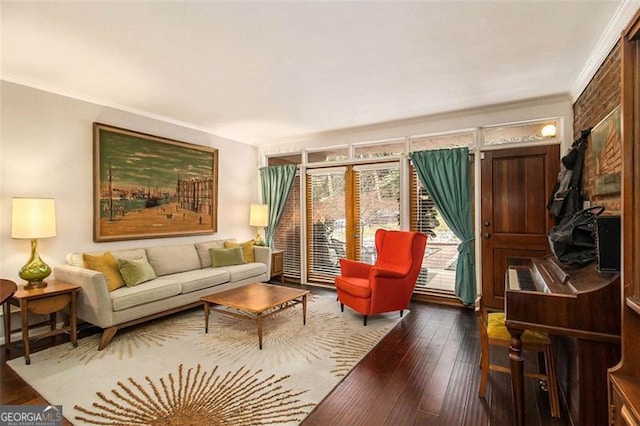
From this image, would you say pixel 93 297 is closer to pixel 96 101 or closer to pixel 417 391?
pixel 96 101

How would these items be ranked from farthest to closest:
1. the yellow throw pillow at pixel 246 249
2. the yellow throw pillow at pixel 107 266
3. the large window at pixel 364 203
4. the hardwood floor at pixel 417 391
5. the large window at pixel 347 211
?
the yellow throw pillow at pixel 246 249 → the large window at pixel 347 211 → the large window at pixel 364 203 → the yellow throw pillow at pixel 107 266 → the hardwood floor at pixel 417 391

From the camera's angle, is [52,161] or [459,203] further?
[459,203]

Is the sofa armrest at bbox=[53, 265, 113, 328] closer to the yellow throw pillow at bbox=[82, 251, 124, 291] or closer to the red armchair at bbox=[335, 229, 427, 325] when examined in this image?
the yellow throw pillow at bbox=[82, 251, 124, 291]

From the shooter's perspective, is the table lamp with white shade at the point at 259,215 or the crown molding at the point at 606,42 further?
the table lamp with white shade at the point at 259,215

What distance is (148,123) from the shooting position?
4285 millimetres

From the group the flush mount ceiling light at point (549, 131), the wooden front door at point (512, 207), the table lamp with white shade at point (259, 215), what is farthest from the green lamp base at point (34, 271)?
the flush mount ceiling light at point (549, 131)

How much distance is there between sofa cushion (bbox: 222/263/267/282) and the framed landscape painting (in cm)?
91

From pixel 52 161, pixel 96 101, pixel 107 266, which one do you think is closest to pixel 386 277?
pixel 107 266

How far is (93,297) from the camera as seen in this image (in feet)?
9.73

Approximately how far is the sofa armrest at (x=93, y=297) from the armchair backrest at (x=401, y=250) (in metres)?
3.10

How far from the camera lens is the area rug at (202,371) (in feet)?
6.69

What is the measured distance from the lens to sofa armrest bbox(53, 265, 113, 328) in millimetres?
2953

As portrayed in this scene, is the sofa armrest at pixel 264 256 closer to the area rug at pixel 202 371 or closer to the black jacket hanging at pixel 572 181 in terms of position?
the area rug at pixel 202 371

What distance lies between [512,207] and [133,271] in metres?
4.58
